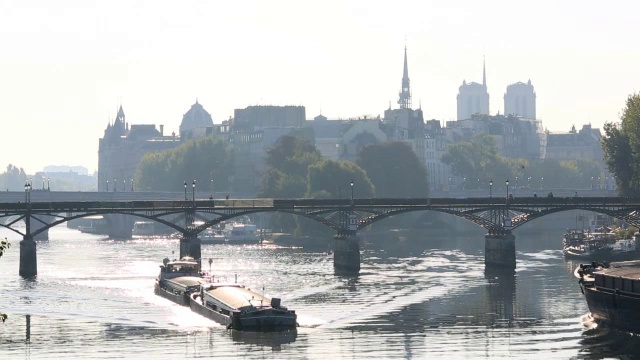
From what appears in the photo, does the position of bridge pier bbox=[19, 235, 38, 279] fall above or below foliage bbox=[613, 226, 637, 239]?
below

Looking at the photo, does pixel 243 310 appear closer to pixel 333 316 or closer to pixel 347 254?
pixel 333 316

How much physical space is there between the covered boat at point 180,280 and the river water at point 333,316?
116cm

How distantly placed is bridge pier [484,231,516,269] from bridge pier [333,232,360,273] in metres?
12.1

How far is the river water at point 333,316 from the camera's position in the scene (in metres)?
103

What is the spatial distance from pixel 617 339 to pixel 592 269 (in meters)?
16.4

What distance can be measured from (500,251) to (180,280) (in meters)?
40.0

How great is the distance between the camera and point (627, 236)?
186m

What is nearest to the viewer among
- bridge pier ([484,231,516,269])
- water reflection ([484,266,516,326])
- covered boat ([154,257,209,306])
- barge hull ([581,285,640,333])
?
barge hull ([581,285,640,333])

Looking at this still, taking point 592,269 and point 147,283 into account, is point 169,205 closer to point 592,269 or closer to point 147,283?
point 147,283

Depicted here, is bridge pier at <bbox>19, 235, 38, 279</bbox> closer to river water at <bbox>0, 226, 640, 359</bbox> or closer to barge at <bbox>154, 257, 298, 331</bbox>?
river water at <bbox>0, 226, 640, 359</bbox>

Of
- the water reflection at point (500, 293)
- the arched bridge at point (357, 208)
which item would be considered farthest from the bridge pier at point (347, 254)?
the water reflection at point (500, 293)

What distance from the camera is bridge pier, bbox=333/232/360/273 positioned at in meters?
166

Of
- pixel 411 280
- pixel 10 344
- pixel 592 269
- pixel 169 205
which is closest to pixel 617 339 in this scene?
pixel 592 269

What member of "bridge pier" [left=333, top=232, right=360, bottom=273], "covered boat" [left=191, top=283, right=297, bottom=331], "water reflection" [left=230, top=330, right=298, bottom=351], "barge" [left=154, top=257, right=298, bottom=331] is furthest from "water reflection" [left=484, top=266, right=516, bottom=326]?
"water reflection" [left=230, top=330, right=298, bottom=351]
